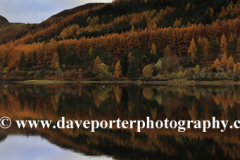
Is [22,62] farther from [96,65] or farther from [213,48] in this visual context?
[213,48]

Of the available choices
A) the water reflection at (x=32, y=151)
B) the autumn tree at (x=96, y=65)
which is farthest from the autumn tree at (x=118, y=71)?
the water reflection at (x=32, y=151)

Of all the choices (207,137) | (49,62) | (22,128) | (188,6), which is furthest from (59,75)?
(188,6)

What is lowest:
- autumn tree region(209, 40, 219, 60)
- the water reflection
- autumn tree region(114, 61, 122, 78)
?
autumn tree region(114, 61, 122, 78)

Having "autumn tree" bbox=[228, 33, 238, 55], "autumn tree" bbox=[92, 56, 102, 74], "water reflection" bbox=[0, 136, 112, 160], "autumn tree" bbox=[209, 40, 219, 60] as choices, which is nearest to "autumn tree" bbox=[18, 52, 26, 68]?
"autumn tree" bbox=[92, 56, 102, 74]

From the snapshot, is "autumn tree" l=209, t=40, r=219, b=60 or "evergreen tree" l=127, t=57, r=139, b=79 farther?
"autumn tree" l=209, t=40, r=219, b=60

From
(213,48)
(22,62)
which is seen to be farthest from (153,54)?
(22,62)

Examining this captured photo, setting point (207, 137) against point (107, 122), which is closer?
point (207, 137)

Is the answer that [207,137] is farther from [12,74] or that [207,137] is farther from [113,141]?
[12,74]

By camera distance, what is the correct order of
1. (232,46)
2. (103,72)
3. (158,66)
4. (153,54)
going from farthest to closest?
(232,46) → (153,54) → (103,72) → (158,66)

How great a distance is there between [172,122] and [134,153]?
511 centimetres

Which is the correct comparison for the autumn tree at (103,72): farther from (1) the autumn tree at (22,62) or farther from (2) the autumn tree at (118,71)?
(1) the autumn tree at (22,62)

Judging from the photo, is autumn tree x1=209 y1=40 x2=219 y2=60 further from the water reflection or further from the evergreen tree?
the water reflection

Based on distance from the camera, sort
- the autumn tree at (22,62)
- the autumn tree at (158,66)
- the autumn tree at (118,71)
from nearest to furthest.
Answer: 1. the autumn tree at (158,66)
2. the autumn tree at (118,71)
3. the autumn tree at (22,62)

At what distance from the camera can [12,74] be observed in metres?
104
